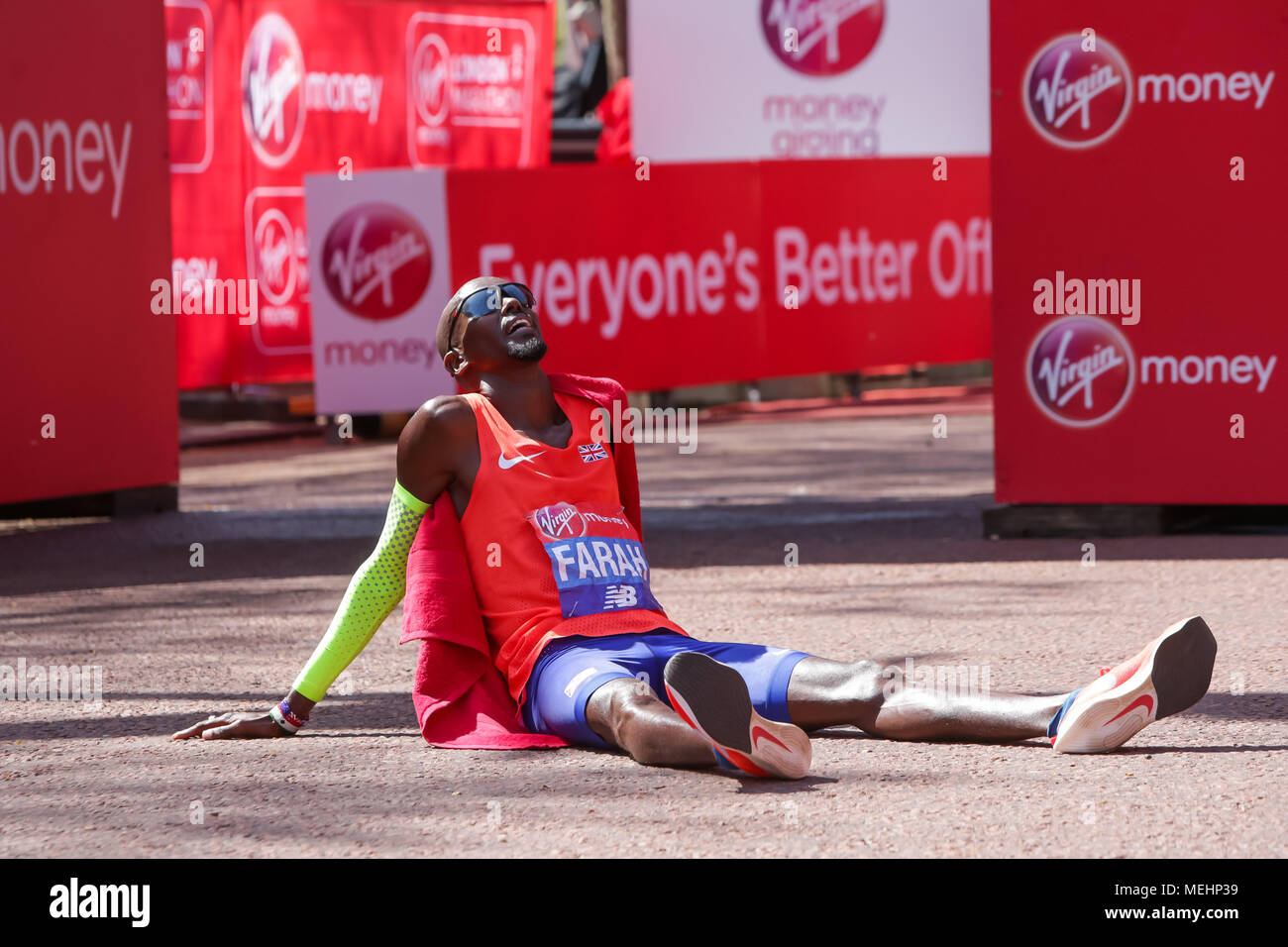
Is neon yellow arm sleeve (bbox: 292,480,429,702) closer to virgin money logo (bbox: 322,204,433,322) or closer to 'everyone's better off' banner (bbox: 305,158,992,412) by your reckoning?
'everyone's better off' banner (bbox: 305,158,992,412)

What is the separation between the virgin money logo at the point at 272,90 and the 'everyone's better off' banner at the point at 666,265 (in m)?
1.72

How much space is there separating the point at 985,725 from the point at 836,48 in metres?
17.4

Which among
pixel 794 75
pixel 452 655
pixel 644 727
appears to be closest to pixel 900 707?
pixel 644 727

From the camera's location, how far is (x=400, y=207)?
14672 millimetres

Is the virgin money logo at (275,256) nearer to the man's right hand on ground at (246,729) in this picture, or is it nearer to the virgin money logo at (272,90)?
the virgin money logo at (272,90)

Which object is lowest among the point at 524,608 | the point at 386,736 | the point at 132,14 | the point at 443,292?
the point at 386,736

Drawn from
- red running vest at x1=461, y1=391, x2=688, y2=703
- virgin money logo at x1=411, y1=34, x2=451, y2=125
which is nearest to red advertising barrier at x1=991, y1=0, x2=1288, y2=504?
red running vest at x1=461, y1=391, x2=688, y2=703

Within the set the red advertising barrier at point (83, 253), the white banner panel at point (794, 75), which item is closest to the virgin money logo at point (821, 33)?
the white banner panel at point (794, 75)

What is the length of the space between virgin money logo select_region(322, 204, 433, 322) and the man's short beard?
9.39 metres

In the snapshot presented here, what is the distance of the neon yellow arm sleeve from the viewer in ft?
17.1

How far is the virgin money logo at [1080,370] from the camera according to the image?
922 cm

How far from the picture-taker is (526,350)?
5340 mm

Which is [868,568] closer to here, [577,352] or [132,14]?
[132,14]
